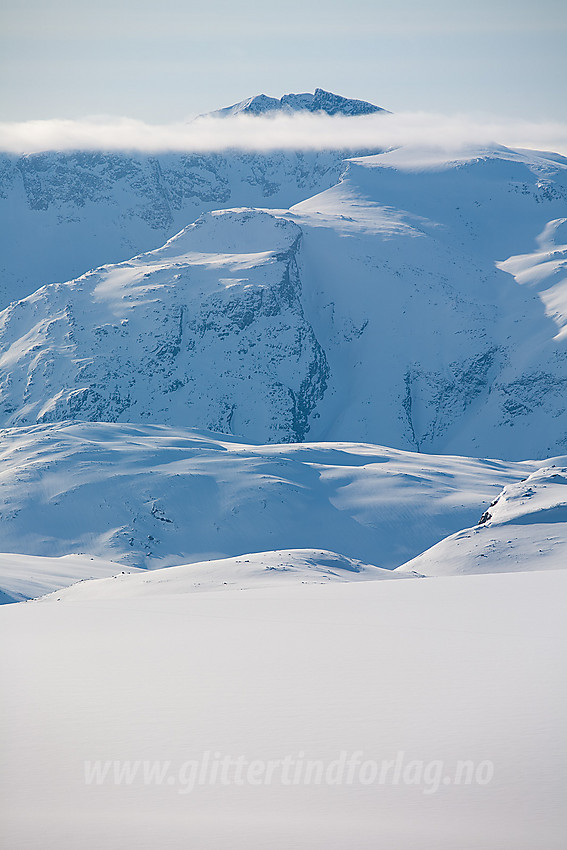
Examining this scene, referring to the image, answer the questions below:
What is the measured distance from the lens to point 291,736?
10.9 m

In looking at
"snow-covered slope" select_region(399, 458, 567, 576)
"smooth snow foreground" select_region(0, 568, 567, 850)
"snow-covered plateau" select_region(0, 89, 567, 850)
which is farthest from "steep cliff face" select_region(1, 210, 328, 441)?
"smooth snow foreground" select_region(0, 568, 567, 850)

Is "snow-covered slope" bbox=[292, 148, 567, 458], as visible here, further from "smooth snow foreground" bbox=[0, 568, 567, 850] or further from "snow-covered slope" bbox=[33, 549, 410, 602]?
"smooth snow foreground" bbox=[0, 568, 567, 850]

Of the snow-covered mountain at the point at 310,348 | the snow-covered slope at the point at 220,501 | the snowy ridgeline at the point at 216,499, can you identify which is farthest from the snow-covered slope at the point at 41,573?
the snow-covered mountain at the point at 310,348

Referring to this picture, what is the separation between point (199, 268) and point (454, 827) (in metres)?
187

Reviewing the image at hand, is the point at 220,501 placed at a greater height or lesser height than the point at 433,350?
lesser

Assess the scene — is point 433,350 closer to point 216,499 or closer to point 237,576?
point 216,499

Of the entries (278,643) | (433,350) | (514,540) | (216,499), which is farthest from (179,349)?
(278,643)

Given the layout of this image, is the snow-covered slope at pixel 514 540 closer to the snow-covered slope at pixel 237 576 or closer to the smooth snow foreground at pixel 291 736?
the snow-covered slope at pixel 237 576

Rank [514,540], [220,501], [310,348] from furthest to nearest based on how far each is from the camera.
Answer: [310,348] < [220,501] < [514,540]

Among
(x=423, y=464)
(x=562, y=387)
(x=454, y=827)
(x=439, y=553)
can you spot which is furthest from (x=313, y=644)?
(x=562, y=387)

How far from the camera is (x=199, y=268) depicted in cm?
19188

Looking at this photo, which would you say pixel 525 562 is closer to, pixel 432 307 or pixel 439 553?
pixel 439 553

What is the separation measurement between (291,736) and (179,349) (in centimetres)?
16689

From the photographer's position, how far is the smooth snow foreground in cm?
917
